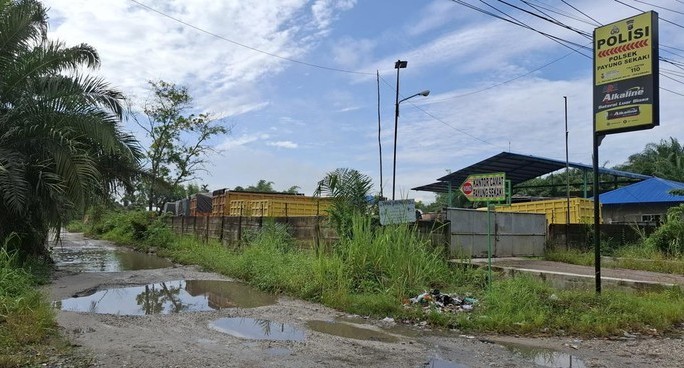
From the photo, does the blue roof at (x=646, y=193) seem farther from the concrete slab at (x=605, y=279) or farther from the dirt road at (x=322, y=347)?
the dirt road at (x=322, y=347)

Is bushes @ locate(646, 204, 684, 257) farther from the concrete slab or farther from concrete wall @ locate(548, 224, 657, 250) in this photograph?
the concrete slab

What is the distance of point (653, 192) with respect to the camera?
2822cm

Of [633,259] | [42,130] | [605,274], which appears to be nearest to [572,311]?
[605,274]

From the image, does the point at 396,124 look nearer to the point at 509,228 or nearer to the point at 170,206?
the point at 509,228

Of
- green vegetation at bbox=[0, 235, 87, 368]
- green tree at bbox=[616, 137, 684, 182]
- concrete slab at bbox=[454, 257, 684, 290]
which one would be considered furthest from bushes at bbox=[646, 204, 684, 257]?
green tree at bbox=[616, 137, 684, 182]

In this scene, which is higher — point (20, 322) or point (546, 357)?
point (20, 322)

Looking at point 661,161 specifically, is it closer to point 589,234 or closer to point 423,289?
point 589,234

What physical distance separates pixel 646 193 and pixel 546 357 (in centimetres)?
2719

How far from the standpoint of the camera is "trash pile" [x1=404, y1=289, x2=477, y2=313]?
8.13 m

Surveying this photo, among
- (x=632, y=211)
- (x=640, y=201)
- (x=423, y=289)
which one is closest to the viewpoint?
(x=423, y=289)

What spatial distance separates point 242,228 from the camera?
55.7 feet

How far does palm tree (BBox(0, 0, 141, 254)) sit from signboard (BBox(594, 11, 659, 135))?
1000 cm

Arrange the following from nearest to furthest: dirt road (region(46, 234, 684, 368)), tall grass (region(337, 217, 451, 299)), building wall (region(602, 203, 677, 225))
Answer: dirt road (region(46, 234, 684, 368)), tall grass (region(337, 217, 451, 299)), building wall (region(602, 203, 677, 225))

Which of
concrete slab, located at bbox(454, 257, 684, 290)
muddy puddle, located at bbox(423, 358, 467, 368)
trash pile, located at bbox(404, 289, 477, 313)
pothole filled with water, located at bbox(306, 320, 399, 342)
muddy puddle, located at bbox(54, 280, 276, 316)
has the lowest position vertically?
muddy puddle, located at bbox(54, 280, 276, 316)
